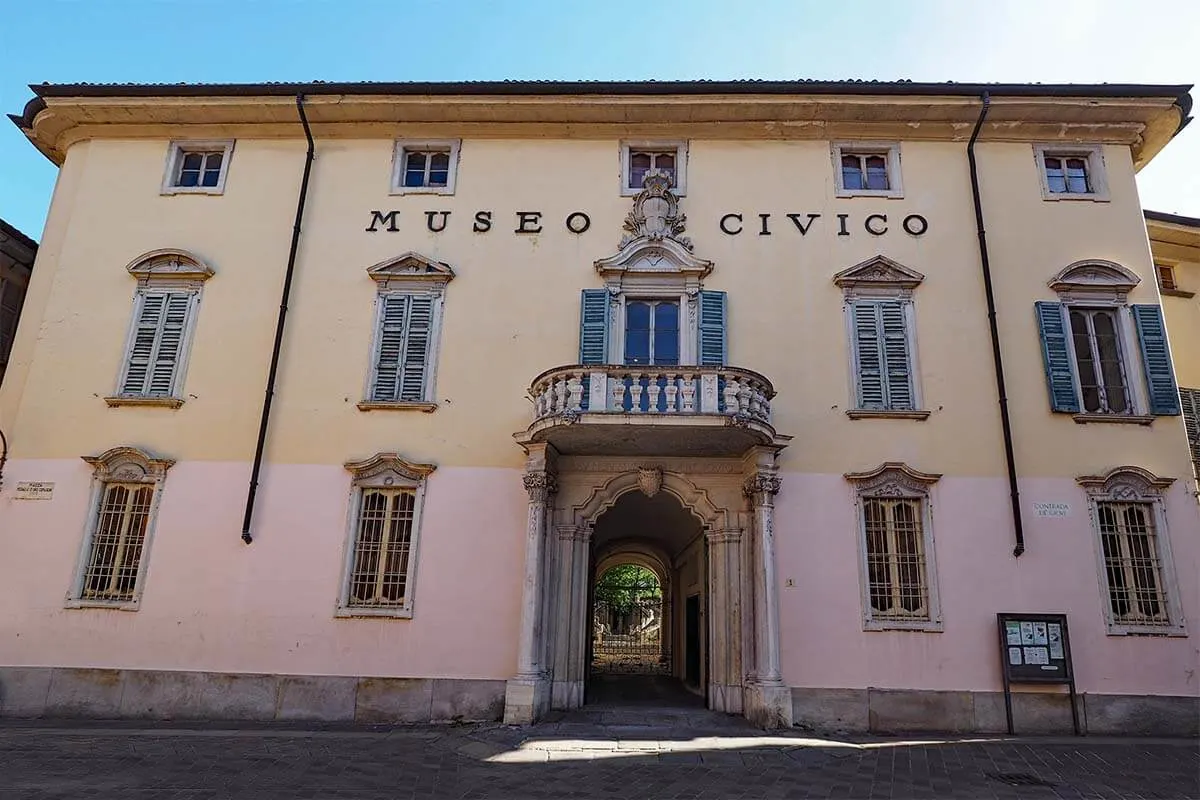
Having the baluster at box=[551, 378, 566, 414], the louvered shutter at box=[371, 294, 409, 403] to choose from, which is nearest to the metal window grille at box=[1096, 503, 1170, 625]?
the baluster at box=[551, 378, 566, 414]

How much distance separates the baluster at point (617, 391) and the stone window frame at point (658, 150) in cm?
436

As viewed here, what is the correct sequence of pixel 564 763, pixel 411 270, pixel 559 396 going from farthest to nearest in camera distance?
pixel 411 270 < pixel 559 396 < pixel 564 763

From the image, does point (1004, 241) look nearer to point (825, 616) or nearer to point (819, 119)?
point (819, 119)

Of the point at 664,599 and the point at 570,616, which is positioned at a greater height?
the point at 664,599

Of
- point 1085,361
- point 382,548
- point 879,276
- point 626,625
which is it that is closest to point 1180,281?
point 1085,361

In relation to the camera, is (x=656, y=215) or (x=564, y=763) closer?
(x=564, y=763)

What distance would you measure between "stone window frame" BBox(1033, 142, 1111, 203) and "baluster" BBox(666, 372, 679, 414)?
805cm

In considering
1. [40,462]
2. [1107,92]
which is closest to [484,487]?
[40,462]

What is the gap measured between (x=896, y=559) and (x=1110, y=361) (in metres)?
5.20

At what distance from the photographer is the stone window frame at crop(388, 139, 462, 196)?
46.8 feet

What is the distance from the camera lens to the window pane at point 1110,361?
42.0 feet

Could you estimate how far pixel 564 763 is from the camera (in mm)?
8945

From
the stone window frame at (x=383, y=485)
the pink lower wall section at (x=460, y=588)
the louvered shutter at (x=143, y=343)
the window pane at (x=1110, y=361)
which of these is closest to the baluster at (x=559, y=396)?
the pink lower wall section at (x=460, y=588)

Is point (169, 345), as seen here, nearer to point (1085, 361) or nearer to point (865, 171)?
point (865, 171)
